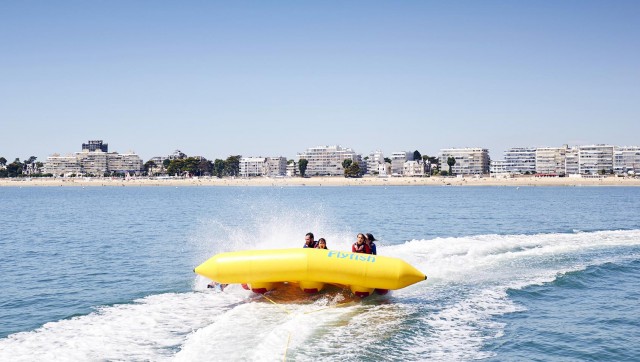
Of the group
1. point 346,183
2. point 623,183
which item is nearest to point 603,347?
point 623,183

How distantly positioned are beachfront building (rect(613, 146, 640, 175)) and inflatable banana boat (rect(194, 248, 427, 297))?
209 m

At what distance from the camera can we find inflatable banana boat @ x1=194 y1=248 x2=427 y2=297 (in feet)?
44.2

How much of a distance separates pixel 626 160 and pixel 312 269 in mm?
213853

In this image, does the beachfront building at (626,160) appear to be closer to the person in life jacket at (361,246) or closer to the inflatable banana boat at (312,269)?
the person in life jacket at (361,246)

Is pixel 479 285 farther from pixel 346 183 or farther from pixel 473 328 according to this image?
pixel 346 183

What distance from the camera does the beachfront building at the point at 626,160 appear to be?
19500 centimetres

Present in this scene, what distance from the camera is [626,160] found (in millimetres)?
197250

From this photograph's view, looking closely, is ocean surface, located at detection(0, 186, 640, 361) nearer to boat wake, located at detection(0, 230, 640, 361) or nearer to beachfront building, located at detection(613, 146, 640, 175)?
boat wake, located at detection(0, 230, 640, 361)

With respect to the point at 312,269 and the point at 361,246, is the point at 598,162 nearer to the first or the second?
the point at 361,246

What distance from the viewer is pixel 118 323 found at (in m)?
12.5

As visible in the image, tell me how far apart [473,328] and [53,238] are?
2642 cm

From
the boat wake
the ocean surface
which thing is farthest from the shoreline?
the boat wake

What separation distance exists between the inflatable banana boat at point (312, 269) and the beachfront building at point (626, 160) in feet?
686

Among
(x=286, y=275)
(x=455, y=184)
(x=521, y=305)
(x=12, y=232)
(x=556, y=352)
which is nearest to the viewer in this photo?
(x=556, y=352)
